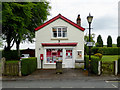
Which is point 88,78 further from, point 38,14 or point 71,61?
point 38,14

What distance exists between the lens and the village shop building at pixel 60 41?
15.9 metres

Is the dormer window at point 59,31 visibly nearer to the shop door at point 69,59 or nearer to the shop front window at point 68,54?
the shop front window at point 68,54

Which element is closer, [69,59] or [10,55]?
[69,59]

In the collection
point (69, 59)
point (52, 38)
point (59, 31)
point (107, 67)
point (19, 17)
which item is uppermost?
point (19, 17)

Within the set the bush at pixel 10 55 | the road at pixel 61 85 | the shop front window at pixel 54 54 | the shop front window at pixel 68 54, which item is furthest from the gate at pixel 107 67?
the bush at pixel 10 55

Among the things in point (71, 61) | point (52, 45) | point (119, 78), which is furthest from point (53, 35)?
point (119, 78)

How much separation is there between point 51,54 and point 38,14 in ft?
46.9

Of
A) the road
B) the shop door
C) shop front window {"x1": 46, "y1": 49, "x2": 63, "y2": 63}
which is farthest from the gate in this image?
shop front window {"x1": 46, "y1": 49, "x2": 63, "y2": 63}

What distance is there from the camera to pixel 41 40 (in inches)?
639

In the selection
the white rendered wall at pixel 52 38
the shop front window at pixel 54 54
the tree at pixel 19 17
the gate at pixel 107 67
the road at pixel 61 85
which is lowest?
the road at pixel 61 85

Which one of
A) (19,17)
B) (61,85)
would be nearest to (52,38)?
(19,17)

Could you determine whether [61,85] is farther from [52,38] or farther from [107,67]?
[52,38]

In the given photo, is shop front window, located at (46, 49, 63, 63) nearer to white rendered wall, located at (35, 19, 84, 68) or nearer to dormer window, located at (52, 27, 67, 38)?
white rendered wall, located at (35, 19, 84, 68)

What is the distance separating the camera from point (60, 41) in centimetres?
1614
